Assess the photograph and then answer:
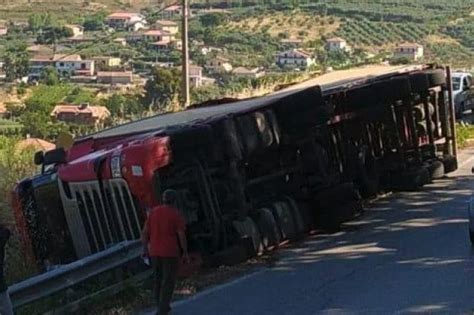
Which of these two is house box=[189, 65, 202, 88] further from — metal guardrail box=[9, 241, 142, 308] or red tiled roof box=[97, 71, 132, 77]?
metal guardrail box=[9, 241, 142, 308]

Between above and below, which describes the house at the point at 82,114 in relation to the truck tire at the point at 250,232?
above

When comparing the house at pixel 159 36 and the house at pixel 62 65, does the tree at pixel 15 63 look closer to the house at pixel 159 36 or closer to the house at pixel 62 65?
the house at pixel 62 65

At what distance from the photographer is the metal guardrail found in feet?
32.5

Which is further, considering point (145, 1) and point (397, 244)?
point (145, 1)

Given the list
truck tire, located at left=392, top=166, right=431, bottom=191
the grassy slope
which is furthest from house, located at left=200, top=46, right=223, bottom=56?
truck tire, located at left=392, top=166, right=431, bottom=191

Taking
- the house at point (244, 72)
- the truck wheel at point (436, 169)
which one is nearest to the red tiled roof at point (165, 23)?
the house at point (244, 72)

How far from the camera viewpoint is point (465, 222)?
15.9 m

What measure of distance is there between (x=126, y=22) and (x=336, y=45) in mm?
16164

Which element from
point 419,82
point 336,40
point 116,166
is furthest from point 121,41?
point 116,166

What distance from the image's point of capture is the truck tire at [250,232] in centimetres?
1305

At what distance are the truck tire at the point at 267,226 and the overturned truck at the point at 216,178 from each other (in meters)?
0.02

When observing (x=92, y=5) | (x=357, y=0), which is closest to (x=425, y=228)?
(x=92, y=5)

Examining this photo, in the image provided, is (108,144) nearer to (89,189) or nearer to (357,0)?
(89,189)

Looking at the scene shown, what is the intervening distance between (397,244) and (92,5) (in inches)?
2158
